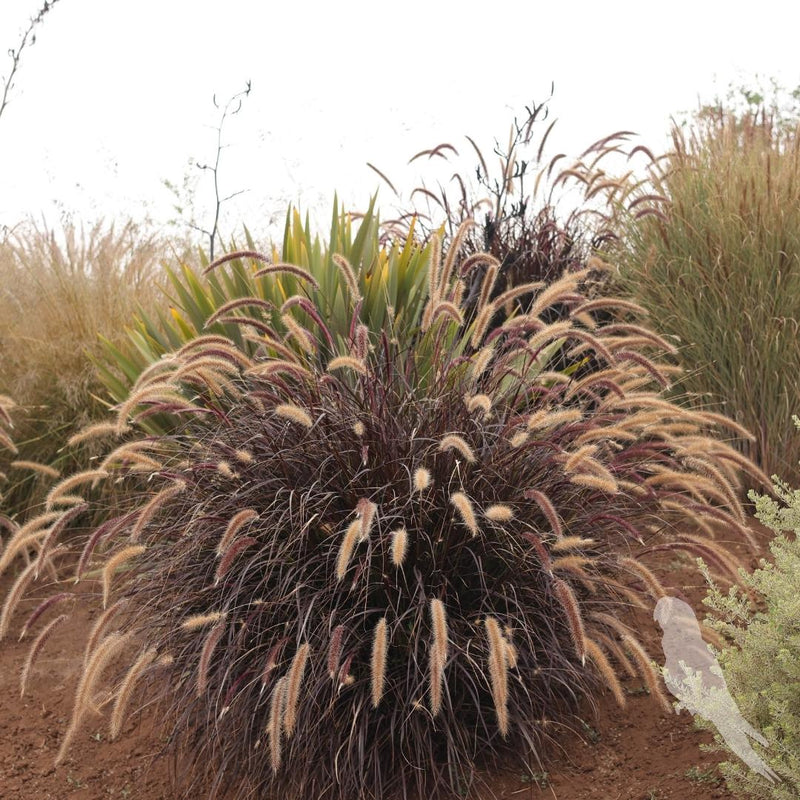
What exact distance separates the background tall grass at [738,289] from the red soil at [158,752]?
4.05 feet

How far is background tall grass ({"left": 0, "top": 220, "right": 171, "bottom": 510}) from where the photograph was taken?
573 cm

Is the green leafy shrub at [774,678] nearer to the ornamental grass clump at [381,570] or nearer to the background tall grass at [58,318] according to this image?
the ornamental grass clump at [381,570]

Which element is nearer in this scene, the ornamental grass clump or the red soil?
the ornamental grass clump

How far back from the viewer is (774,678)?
282 centimetres

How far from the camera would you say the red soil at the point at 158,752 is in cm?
339

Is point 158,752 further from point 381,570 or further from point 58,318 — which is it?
point 58,318

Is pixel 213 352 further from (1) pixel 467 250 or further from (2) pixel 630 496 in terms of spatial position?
(1) pixel 467 250

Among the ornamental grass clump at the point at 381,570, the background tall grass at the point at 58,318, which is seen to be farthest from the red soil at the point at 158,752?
the background tall grass at the point at 58,318

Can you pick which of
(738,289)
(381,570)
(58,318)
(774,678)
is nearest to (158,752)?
(381,570)

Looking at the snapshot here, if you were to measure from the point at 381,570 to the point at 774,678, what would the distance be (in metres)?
1.27

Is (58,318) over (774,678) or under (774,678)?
over

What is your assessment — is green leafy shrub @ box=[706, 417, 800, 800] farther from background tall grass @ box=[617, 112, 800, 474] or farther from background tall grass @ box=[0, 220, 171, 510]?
background tall grass @ box=[0, 220, 171, 510]

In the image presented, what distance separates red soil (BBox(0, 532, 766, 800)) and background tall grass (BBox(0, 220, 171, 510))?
1.18 m

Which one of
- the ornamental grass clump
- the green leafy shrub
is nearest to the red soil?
the ornamental grass clump
